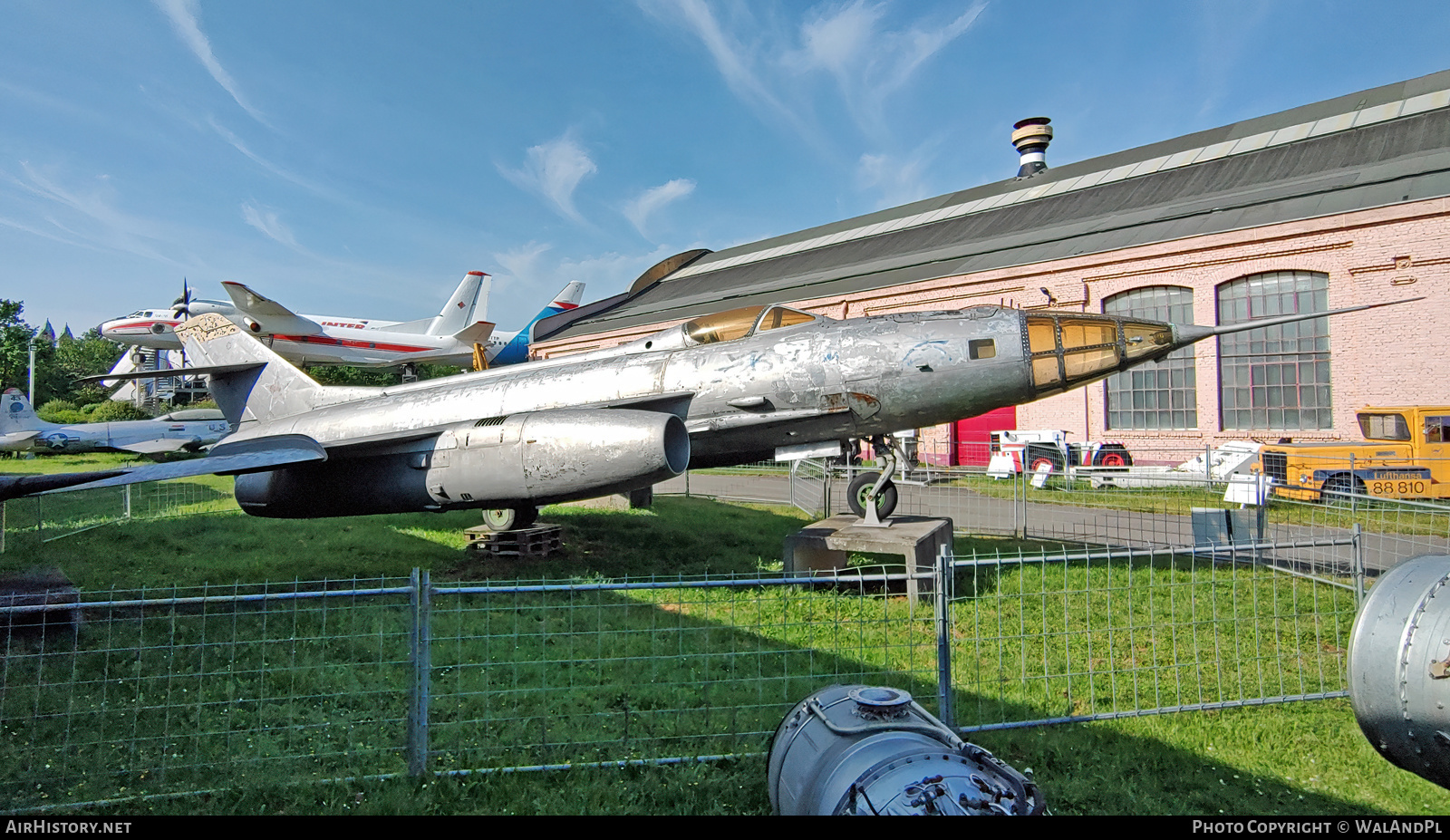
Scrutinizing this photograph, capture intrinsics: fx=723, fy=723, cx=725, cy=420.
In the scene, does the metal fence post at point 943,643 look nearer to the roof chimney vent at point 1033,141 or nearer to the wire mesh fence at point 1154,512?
the wire mesh fence at point 1154,512

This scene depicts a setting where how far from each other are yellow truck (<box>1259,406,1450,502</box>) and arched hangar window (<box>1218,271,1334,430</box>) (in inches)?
136

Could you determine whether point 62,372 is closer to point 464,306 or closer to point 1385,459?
point 464,306

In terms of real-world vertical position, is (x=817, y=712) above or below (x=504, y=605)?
above

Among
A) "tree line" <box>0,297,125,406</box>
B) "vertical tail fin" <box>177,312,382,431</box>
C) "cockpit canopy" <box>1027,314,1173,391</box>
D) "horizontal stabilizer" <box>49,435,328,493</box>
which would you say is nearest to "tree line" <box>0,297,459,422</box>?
"tree line" <box>0,297,125,406</box>

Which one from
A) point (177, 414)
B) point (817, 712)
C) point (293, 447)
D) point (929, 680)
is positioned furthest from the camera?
point (177, 414)

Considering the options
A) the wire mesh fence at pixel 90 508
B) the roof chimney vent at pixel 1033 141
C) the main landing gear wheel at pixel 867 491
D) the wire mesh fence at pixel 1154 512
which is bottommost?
the wire mesh fence at pixel 1154 512

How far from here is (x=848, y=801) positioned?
229 centimetres

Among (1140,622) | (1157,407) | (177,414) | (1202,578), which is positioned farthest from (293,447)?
(177,414)

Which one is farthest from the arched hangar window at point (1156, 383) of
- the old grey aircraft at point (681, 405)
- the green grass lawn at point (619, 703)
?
the old grey aircraft at point (681, 405)

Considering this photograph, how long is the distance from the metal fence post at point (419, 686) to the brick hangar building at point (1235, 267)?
15.2 metres

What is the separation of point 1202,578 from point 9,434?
33627 mm

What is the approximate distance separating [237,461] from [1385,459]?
18841mm

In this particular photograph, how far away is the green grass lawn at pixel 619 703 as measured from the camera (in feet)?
12.1

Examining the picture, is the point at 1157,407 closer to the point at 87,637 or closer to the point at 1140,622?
the point at 1140,622
